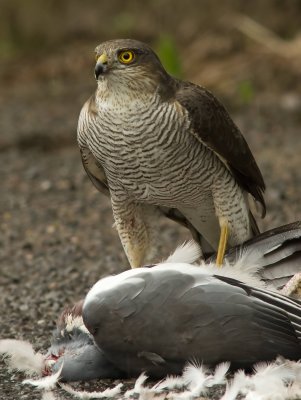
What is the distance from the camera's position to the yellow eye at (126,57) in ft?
17.0

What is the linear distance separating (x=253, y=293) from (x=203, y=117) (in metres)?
1.23

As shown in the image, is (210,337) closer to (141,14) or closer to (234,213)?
(234,213)

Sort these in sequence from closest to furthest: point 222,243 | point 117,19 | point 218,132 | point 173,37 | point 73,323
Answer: point 73,323 → point 218,132 → point 222,243 → point 173,37 → point 117,19

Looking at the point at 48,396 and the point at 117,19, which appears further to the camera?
the point at 117,19

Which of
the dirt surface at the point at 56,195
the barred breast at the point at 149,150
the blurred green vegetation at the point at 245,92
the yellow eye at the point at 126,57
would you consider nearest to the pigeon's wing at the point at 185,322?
the dirt surface at the point at 56,195

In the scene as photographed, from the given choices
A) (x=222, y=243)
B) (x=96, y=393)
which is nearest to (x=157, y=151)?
(x=222, y=243)

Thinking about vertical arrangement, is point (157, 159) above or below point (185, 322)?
above

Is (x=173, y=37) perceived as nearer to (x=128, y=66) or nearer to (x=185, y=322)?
(x=128, y=66)

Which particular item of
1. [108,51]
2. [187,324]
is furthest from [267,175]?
[187,324]

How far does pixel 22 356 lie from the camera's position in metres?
4.76

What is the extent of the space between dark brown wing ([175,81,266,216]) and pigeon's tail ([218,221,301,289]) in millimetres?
580

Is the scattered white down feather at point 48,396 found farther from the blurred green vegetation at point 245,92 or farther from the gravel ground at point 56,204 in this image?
the blurred green vegetation at point 245,92

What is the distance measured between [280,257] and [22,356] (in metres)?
1.36

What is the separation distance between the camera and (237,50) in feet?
41.4
